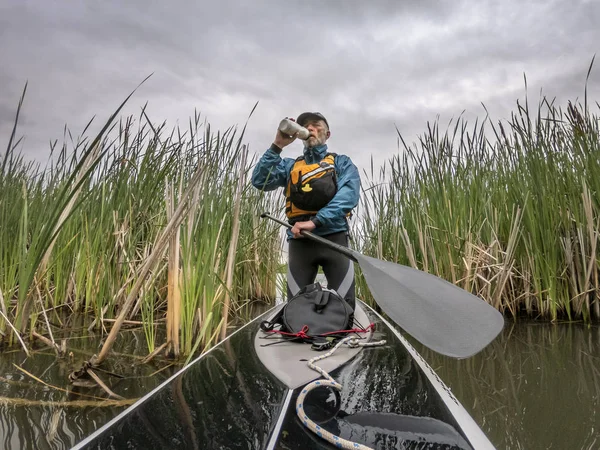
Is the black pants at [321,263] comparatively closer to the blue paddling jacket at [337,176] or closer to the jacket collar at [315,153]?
the blue paddling jacket at [337,176]

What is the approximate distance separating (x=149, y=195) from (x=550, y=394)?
297cm

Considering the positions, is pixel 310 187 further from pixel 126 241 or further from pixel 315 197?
pixel 126 241

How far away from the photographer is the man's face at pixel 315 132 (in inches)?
117

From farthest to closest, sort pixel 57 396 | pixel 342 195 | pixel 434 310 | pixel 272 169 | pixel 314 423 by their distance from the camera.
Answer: pixel 272 169
pixel 342 195
pixel 434 310
pixel 57 396
pixel 314 423

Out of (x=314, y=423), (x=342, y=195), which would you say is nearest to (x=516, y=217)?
(x=342, y=195)

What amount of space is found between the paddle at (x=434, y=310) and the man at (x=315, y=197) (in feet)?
2.12

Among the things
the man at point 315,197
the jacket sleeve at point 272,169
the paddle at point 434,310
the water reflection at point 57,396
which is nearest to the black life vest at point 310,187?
the man at point 315,197

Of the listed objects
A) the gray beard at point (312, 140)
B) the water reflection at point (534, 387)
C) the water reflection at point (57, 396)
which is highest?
the gray beard at point (312, 140)

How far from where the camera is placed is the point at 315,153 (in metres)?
3.01

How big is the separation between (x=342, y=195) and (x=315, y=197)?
204mm

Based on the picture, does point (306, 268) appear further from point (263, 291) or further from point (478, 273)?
point (263, 291)

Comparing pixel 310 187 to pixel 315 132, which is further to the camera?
pixel 315 132

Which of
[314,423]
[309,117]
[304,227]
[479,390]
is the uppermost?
[309,117]

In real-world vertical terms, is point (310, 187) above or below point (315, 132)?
below
